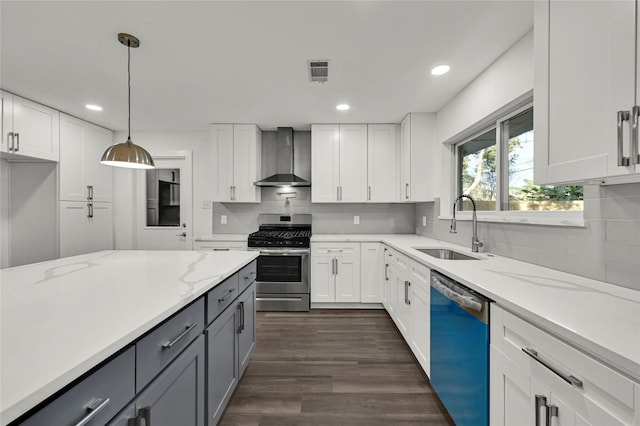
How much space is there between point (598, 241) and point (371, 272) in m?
2.37

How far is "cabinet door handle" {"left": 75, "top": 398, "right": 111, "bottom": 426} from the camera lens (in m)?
0.65

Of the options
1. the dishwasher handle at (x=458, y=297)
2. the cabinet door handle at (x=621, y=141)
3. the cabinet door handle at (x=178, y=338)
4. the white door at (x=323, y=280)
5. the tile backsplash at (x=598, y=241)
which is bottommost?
the white door at (x=323, y=280)

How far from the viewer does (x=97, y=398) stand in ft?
2.30

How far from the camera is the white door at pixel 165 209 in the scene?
13.9ft

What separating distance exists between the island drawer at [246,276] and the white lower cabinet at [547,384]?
147 cm

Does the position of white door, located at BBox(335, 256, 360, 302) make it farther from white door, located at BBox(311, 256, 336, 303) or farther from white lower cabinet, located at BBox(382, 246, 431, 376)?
white lower cabinet, located at BBox(382, 246, 431, 376)

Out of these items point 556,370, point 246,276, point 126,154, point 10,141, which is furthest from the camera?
point 10,141

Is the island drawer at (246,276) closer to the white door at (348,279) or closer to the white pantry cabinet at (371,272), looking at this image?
the white door at (348,279)

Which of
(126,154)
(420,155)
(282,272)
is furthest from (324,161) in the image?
(126,154)

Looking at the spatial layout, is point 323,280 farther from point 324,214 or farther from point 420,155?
point 420,155

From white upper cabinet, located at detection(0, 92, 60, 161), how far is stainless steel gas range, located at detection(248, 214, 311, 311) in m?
2.50

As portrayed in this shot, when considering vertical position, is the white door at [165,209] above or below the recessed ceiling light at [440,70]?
below

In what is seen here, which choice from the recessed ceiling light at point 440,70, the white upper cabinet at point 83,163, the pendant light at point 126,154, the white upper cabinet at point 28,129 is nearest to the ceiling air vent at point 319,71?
the recessed ceiling light at point 440,70

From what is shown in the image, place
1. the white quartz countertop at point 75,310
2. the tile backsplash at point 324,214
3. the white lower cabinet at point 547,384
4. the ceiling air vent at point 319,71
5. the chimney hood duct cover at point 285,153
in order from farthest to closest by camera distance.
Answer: the tile backsplash at point 324,214 → the chimney hood duct cover at point 285,153 → the ceiling air vent at point 319,71 → the white lower cabinet at point 547,384 → the white quartz countertop at point 75,310
